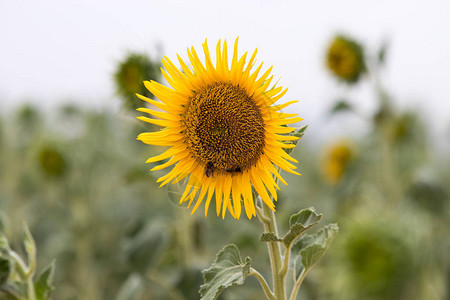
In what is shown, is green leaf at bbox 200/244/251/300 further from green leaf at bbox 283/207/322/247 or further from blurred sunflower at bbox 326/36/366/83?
blurred sunflower at bbox 326/36/366/83

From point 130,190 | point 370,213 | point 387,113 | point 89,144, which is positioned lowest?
point 130,190

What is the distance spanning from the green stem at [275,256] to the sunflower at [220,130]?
2 centimetres

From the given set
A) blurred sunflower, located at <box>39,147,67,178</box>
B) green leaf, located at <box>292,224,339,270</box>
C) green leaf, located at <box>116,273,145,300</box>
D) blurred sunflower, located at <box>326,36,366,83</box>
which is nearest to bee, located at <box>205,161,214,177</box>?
green leaf, located at <box>292,224,339,270</box>

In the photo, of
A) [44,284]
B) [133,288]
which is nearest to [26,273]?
[44,284]

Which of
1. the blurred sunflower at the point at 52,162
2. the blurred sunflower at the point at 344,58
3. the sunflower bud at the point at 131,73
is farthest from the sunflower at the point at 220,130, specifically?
the blurred sunflower at the point at 52,162

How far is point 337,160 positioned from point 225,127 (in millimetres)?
1217

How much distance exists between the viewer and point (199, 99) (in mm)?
485

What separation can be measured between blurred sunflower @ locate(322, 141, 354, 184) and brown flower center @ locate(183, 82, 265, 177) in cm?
115

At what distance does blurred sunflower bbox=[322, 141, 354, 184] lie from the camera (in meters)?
1.61

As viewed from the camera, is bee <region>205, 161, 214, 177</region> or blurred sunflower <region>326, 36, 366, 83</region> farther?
blurred sunflower <region>326, 36, 366, 83</region>

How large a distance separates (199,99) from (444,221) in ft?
3.99

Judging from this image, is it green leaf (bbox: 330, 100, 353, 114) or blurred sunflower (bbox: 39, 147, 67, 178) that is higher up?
green leaf (bbox: 330, 100, 353, 114)

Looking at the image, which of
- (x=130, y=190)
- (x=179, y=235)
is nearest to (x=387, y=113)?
(x=179, y=235)

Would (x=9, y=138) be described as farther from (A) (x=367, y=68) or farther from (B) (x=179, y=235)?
(A) (x=367, y=68)
